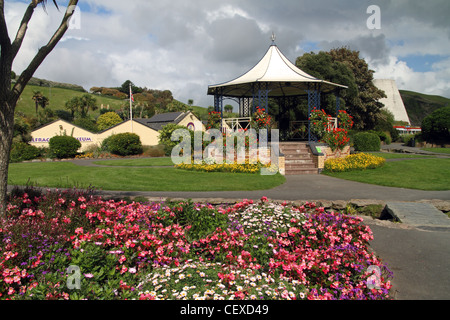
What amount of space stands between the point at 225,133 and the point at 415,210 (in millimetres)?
10910

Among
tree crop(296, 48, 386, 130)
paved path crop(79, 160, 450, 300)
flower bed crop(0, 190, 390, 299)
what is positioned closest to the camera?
flower bed crop(0, 190, 390, 299)

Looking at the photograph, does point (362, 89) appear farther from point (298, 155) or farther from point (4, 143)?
point (4, 143)

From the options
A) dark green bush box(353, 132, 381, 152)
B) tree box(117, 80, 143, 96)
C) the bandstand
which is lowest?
dark green bush box(353, 132, 381, 152)

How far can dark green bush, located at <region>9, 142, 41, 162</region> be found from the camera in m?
25.6

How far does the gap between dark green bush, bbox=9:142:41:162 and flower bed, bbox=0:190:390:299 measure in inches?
940

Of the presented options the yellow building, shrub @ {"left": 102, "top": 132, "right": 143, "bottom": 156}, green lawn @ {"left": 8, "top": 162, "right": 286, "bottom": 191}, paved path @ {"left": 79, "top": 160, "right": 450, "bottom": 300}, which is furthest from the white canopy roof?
the yellow building

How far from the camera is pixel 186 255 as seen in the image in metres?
4.41

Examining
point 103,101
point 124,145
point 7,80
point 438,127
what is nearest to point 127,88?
point 103,101

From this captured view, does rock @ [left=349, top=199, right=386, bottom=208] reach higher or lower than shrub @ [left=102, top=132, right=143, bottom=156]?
lower

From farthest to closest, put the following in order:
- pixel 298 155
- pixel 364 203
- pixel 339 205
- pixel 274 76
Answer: pixel 274 76, pixel 298 155, pixel 364 203, pixel 339 205

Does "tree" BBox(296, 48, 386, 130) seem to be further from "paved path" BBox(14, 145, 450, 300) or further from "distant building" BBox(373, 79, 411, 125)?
"distant building" BBox(373, 79, 411, 125)

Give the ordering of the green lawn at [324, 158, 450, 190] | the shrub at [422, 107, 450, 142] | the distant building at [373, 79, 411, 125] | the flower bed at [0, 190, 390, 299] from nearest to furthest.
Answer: the flower bed at [0, 190, 390, 299], the green lawn at [324, 158, 450, 190], the shrub at [422, 107, 450, 142], the distant building at [373, 79, 411, 125]

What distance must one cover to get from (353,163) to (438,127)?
2661 cm

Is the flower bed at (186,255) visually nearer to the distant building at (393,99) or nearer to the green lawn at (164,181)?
the green lawn at (164,181)
